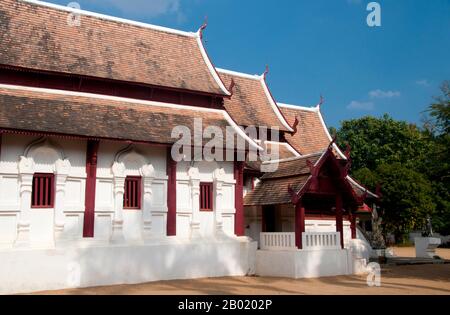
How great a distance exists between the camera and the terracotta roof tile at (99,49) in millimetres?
15070

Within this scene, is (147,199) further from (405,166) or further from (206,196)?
(405,166)

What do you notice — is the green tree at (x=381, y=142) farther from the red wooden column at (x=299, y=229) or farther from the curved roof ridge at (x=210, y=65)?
the red wooden column at (x=299, y=229)

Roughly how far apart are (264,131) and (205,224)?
5.72 m

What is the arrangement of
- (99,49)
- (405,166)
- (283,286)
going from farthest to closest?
(405,166) < (99,49) < (283,286)

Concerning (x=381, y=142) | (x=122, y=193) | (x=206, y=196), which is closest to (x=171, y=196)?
(x=206, y=196)

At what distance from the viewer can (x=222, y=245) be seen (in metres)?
16.1

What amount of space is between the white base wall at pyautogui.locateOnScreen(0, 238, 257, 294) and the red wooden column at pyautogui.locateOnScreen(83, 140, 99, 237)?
0.59 m

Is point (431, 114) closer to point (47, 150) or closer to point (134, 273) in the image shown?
point (134, 273)

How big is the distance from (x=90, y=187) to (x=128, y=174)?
1280 mm

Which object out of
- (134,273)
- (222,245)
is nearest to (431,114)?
(222,245)

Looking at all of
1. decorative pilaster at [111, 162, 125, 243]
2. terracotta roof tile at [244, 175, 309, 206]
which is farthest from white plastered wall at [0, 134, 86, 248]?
terracotta roof tile at [244, 175, 309, 206]

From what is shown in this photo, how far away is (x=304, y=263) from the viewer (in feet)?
50.6

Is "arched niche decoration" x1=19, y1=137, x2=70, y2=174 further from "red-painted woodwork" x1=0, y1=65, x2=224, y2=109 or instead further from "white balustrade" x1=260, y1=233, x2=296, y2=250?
"white balustrade" x1=260, y1=233, x2=296, y2=250

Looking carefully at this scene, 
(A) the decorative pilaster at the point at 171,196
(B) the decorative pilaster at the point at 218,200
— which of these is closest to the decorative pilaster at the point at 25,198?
(A) the decorative pilaster at the point at 171,196
